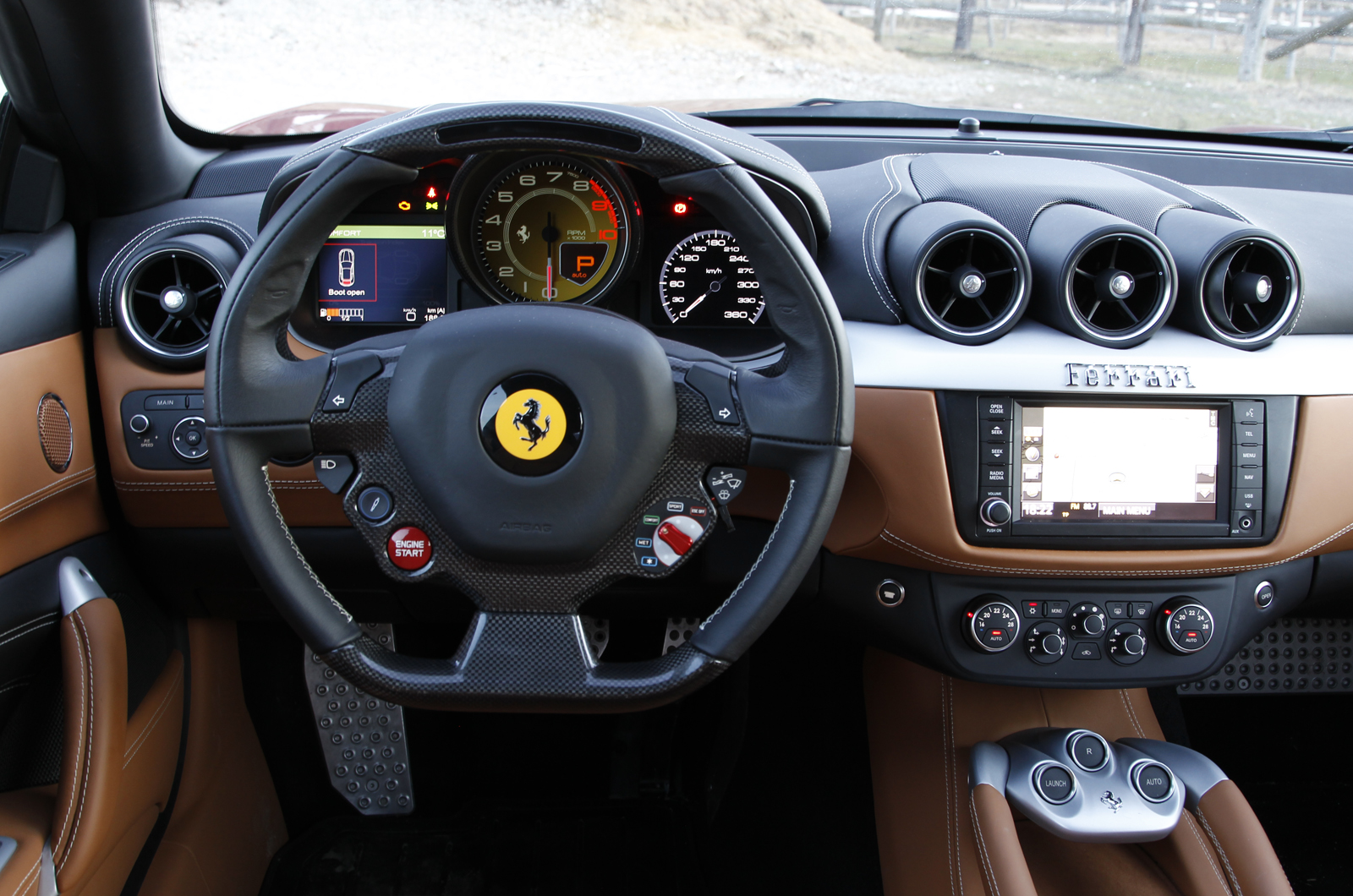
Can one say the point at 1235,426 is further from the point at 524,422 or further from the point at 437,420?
the point at 437,420

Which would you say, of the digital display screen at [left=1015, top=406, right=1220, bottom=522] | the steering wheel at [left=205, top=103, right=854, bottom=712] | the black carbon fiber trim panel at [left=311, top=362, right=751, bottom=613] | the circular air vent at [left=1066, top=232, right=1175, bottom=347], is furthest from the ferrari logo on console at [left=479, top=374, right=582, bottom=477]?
the circular air vent at [left=1066, top=232, right=1175, bottom=347]

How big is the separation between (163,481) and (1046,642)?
161 centimetres

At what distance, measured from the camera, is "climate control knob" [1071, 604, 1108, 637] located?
1.68 metres

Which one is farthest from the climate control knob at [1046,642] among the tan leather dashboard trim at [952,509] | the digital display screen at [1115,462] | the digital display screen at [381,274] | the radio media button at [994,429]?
the digital display screen at [381,274]

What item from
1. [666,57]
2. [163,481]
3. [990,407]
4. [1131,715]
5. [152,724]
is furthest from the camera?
[1131,715]

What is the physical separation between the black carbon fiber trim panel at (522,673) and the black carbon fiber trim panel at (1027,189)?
3.24 ft

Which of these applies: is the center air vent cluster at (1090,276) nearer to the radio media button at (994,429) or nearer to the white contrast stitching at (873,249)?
the white contrast stitching at (873,249)

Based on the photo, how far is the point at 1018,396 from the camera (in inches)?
61.6

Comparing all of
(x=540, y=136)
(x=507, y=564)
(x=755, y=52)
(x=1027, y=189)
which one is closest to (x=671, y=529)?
(x=507, y=564)

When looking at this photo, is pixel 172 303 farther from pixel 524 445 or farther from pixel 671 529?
pixel 671 529

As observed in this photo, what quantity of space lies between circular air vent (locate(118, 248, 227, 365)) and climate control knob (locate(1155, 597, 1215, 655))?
177 cm

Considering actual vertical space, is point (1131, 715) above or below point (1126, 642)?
below

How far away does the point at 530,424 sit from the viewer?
122cm

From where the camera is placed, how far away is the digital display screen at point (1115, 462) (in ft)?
5.19
